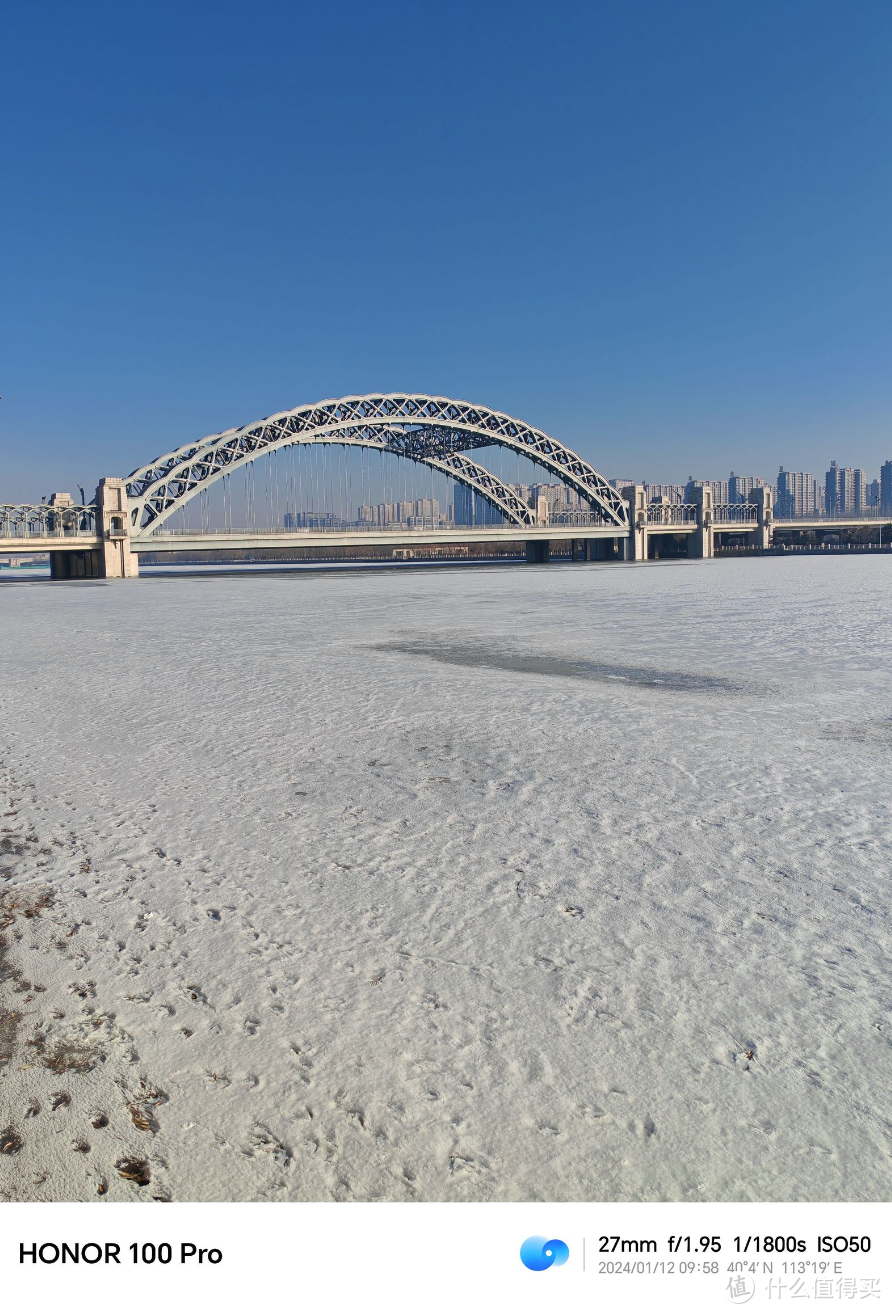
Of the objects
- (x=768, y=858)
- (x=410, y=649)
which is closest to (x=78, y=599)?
(x=410, y=649)

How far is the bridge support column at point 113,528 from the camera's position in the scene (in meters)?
55.6

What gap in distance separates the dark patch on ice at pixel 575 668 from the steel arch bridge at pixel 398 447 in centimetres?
4886

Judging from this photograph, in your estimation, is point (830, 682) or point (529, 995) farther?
point (830, 682)

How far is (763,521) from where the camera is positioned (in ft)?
312

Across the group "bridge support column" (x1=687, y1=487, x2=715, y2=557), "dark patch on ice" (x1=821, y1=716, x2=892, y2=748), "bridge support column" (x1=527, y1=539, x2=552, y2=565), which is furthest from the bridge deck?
"dark patch on ice" (x1=821, y1=716, x2=892, y2=748)

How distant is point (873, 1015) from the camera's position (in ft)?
9.02

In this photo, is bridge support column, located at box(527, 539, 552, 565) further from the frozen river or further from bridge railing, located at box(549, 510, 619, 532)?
the frozen river

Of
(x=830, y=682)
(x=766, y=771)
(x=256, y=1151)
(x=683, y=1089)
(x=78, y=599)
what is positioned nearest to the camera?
(x=256, y=1151)

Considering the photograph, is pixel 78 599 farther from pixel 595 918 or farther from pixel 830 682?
pixel 595 918

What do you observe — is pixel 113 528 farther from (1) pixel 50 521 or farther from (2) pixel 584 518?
(2) pixel 584 518

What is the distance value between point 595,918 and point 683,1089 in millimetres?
1121

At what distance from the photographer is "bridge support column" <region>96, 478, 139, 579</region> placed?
5556cm

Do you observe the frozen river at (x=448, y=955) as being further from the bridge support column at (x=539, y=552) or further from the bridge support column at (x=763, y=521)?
the bridge support column at (x=763, y=521)

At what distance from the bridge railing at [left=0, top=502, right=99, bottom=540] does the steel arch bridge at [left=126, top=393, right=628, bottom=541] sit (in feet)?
10.3
